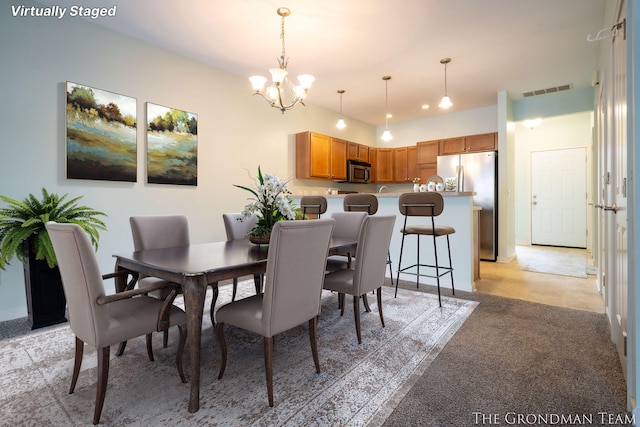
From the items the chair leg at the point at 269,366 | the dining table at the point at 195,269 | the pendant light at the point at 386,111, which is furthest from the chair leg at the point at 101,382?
the pendant light at the point at 386,111

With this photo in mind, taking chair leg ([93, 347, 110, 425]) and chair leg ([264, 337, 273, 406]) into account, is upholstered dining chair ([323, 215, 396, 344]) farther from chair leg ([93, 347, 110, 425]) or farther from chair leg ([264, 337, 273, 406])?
chair leg ([93, 347, 110, 425])

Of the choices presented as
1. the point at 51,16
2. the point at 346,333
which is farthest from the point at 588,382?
the point at 51,16

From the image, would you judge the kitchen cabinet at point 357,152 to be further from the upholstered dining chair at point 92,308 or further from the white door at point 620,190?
the upholstered dining chair at point 92,308

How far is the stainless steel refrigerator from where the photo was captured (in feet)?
17.4

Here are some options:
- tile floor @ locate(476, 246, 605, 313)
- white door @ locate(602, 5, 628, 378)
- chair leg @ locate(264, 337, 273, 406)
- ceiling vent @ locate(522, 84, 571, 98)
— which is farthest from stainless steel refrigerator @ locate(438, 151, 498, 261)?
chair leg @ locate(264, 337, 273, 406)

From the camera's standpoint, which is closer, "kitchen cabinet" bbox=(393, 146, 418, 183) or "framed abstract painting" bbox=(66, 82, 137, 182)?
"framed abstract painting" bbox=(66, 82, 137, 182)

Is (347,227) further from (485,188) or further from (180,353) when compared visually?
(485,188)

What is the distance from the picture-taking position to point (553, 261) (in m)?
5.32

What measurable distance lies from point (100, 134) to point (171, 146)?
0.73 m

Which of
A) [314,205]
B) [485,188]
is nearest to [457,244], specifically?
[314,205]

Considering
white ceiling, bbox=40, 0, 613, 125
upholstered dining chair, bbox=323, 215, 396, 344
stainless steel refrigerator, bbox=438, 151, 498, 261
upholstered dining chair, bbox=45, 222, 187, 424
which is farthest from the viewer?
stainless steel refrigerator, bbox=438, 151, 498, 261

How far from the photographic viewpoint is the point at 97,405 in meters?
1.43

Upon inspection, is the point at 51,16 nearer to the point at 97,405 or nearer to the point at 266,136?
the point at 266,136

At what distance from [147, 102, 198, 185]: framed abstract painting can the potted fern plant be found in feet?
3.52
